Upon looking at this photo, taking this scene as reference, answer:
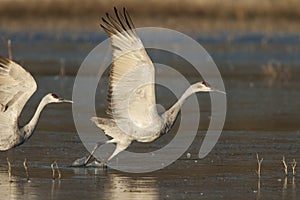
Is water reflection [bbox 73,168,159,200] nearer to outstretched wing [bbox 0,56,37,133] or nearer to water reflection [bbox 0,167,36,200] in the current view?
water reflection [bbox 0,167,36,200]

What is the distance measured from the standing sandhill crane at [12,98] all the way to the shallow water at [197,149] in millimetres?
310

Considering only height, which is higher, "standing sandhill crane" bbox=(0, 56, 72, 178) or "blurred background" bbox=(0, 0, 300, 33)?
"blurred background" bbox=(0, 0, 300, 33)

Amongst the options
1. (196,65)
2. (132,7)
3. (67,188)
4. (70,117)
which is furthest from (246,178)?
(132,7)

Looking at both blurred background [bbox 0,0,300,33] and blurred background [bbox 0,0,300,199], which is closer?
blurred background [bbox 0,0,300,199]

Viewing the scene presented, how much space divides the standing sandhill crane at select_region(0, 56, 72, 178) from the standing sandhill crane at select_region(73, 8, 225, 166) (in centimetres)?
77

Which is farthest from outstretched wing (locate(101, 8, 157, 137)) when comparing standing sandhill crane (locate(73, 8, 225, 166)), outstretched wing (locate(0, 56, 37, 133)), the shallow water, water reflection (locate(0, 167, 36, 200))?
water reflection (locate(0, 167, 36, 200))

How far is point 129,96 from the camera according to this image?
1162 cm

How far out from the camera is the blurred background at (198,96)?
9984mm

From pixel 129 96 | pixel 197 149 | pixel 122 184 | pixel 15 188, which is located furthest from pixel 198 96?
pixel 15 188

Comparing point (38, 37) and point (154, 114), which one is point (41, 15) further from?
point (154, 114)

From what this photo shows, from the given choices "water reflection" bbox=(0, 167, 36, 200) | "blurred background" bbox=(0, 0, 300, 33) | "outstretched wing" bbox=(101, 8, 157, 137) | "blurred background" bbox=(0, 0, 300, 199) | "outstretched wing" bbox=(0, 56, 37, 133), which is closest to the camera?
"water reflection" bbox=(0, 167, 36, 200)

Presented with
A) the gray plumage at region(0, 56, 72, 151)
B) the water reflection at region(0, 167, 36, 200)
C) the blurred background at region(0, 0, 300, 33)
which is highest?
the blurred background at region(0, 0, 300, 33)

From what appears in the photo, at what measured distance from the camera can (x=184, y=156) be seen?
471 inches

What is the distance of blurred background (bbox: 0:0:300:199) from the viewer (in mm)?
9984
